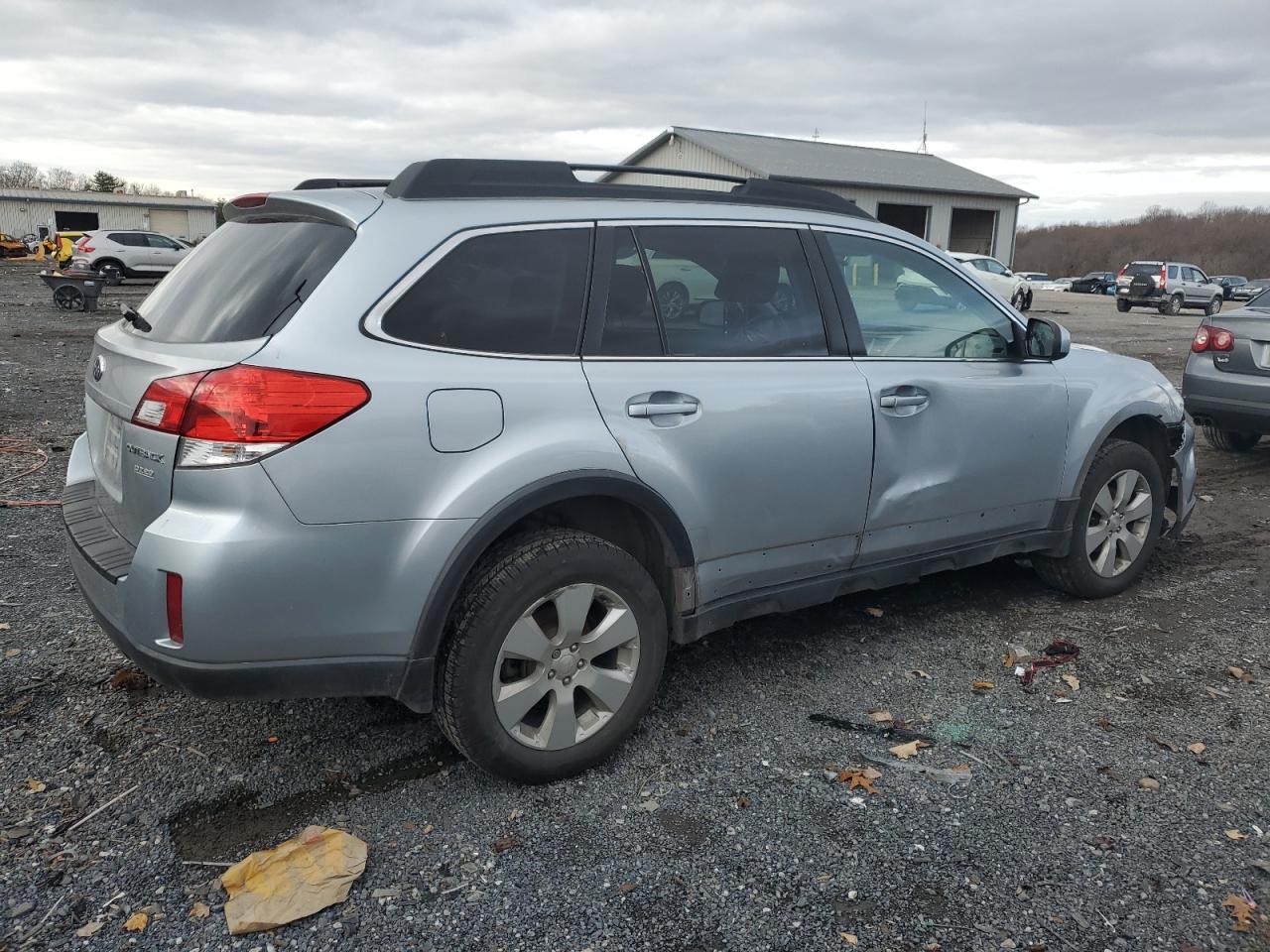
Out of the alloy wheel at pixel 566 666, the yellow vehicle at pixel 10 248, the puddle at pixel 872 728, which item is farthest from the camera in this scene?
the yellow vehicle at pixel 10 248

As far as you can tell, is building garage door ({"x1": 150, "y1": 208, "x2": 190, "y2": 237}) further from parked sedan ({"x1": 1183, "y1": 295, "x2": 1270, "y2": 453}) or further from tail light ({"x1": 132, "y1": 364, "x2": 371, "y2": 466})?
tail light ({"x1": 132, "y1": 364, "x2": 371, "y2": 466})

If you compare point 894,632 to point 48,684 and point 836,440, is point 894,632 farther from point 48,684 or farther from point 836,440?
point 48,684

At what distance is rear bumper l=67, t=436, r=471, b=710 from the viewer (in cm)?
250

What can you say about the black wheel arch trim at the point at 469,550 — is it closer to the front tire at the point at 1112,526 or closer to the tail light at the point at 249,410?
the tail light at the point at 249,410

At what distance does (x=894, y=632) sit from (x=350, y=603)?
102 inches

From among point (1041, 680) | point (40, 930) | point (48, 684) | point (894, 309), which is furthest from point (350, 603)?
point (1041, 680)

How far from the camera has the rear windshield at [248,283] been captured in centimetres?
273

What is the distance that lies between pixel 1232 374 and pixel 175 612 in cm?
767

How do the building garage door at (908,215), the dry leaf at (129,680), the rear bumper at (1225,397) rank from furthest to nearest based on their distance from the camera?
the building garage door at (908,215), the rear bumper at (1225,397), the dry leaf at (129,680)

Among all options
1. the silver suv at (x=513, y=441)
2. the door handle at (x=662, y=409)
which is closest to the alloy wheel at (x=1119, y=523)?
the silver suv at (x=513, y=441)

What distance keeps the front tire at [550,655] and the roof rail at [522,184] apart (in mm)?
1083

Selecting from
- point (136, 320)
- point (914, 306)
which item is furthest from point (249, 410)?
point (914, 306)

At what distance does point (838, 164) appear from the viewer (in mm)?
34469

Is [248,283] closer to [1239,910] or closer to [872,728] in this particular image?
[872,728]
